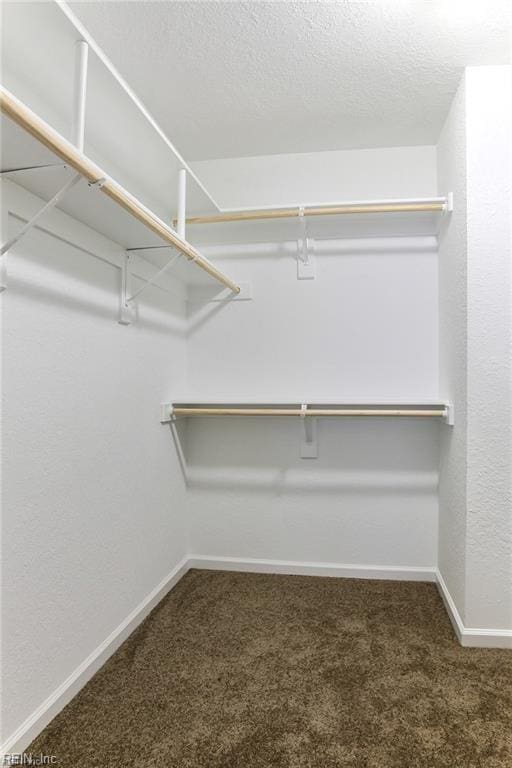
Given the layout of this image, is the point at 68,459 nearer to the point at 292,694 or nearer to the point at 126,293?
the point at 126,293

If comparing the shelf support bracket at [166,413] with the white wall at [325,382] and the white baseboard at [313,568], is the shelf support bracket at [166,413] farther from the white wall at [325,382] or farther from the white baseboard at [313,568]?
the white baseboard at [313,568]

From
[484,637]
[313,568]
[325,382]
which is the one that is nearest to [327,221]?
[325,382]

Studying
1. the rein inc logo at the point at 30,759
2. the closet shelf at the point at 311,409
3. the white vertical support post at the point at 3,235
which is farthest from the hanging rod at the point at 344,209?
the rein inc logo at the point at 30,759

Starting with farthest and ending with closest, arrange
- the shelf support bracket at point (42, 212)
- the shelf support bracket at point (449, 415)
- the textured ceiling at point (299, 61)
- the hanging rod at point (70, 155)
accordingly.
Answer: the shelf support bracket at point (449, 415) < the textured ceiling at point (299, 61) < the shelf support bracket at point (42, 212) < the hanging rod at point (70, 155)

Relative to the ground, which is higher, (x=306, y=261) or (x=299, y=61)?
(x=299, y=61)

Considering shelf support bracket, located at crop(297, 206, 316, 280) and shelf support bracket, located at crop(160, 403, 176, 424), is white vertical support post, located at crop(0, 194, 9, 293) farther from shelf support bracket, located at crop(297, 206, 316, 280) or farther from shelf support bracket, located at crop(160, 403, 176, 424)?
shelf support bracket, located at crop(297, 206, 316, 280)

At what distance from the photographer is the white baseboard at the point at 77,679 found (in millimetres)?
1188

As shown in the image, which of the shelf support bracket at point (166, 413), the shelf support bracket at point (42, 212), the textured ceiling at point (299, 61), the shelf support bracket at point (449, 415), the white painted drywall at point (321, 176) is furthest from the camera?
the white painted drywall at point (321, 176)

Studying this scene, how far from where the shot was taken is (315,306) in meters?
2.34

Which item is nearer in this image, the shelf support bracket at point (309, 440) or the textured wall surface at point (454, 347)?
the textured wall surface at point (454, 347)

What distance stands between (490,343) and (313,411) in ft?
2.73

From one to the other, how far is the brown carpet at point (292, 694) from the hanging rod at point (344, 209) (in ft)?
6.15

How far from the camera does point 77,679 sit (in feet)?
4.68

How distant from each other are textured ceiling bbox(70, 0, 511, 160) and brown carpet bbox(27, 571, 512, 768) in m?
2.31
